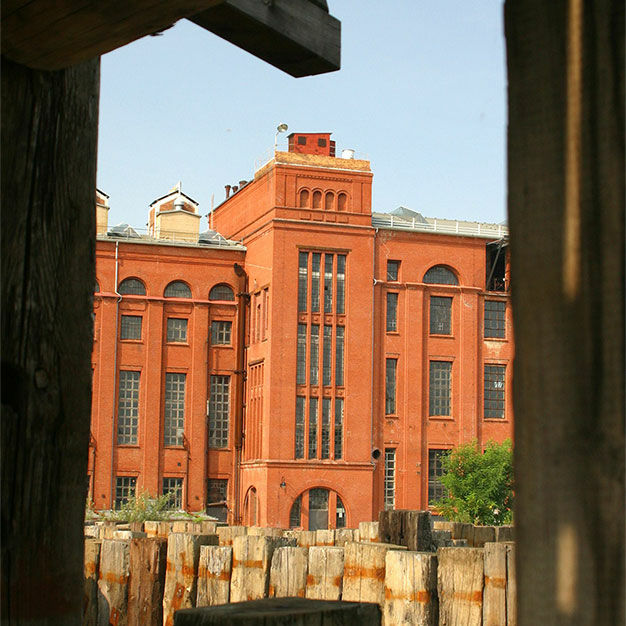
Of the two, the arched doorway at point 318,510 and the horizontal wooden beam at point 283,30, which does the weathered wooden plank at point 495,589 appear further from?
the arched doorway at point 318,510

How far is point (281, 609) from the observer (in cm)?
243

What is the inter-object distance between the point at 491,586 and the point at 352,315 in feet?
138

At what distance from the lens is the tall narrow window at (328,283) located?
51.4 m

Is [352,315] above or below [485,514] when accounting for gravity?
above

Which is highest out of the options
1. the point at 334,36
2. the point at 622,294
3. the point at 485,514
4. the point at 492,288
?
the point at 492,288

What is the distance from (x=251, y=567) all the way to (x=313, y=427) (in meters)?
39.9

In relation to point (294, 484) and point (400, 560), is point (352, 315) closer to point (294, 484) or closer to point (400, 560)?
point (294, 484)

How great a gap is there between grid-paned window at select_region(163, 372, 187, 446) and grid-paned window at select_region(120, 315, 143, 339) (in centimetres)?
241

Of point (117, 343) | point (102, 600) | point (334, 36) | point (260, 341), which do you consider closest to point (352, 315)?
point (260, 341)

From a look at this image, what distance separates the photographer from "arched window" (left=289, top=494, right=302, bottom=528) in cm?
4966

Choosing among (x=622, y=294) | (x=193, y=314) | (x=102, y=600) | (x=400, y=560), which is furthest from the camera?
(x=193, y=314)

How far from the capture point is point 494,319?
54.7 metres

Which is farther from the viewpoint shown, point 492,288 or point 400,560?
point 492,288

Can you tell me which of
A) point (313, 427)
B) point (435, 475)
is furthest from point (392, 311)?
point (435, 475)
